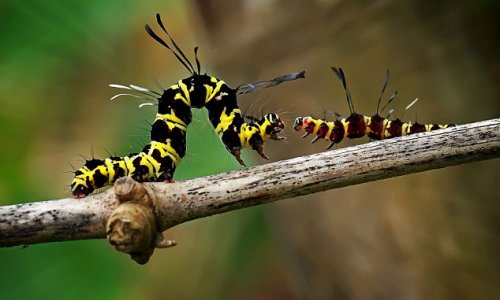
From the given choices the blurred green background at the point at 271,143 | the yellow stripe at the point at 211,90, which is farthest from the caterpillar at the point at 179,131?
the blurred green background at the point at 271,143

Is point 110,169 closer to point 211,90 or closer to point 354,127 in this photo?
point 211,90

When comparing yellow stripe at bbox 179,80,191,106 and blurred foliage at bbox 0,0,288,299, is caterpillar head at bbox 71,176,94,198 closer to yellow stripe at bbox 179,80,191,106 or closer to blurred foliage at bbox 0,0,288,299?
yellow stripe at bbox 179,80,191,106

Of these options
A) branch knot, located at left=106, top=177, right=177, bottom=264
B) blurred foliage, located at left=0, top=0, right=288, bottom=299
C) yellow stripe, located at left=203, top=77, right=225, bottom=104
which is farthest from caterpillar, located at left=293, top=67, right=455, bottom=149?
blurred foliage, located at left=0, top=0, right=288, bottom=299

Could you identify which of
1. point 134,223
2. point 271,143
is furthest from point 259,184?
point 271,143

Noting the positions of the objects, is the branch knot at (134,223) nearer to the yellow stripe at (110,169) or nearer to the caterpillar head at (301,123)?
the yellow stripe at (110,169)

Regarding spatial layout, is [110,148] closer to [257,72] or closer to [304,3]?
[257,72]

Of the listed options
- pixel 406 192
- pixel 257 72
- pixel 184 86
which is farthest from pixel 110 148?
pixel 184 86
